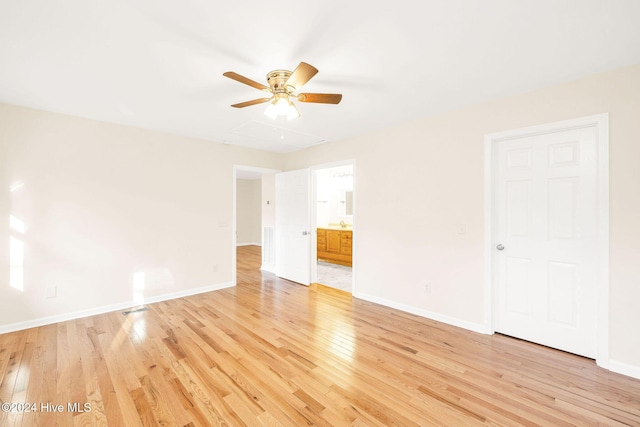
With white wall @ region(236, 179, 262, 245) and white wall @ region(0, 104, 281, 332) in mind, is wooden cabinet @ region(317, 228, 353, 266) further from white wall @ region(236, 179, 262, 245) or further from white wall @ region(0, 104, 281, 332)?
white wall @ region(236, 179, 262, 245)

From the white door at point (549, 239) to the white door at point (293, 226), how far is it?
2.90m

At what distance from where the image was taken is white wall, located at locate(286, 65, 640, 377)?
86.0 inches

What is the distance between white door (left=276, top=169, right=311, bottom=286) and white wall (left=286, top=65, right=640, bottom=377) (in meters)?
0.76

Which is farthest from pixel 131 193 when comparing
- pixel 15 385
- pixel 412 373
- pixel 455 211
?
pixel 455 211

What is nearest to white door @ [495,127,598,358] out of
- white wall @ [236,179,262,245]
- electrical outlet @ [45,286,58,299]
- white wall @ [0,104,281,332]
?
white wall @ [0,104,281,332]

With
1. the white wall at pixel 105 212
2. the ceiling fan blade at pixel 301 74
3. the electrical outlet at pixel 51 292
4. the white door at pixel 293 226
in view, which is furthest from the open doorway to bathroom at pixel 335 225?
the electrical outlet at pixel 51 292

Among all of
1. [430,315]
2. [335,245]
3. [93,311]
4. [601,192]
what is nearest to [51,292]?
[93,311]

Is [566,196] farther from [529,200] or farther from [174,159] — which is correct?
[174,159]

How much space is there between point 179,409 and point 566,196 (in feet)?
12.0

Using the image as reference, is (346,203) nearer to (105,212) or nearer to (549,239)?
(549,239)

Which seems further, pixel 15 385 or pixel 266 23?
pixel 15 385

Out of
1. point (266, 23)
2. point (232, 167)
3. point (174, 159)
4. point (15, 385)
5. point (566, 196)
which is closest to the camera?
point (266, 23)

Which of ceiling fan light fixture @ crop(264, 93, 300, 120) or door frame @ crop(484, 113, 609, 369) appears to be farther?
door frame @ crop(484, 113, 609, 369)

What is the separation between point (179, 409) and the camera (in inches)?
70.7
